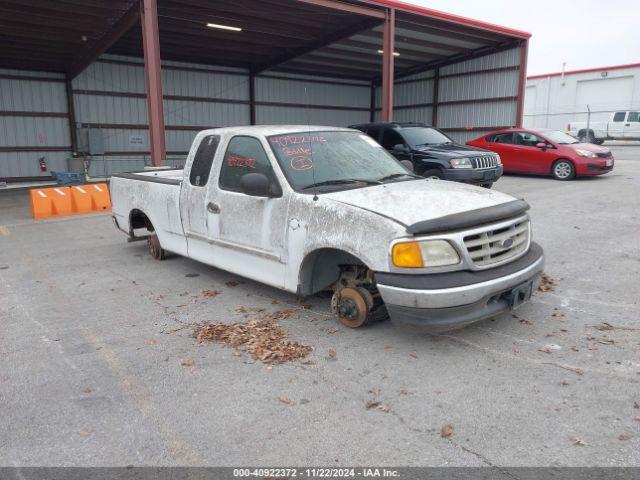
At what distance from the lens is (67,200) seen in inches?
461

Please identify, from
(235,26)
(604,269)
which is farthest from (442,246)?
(235,26)

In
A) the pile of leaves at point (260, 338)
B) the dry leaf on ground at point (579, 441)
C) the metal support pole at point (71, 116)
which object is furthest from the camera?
the metal support pole at point (71, 116)

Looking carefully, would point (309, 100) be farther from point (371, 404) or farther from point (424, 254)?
point (371, 404)

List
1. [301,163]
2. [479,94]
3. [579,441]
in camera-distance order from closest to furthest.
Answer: [579,441], [301,163], [479,94]

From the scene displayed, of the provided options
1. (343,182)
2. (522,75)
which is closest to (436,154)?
(343,182)

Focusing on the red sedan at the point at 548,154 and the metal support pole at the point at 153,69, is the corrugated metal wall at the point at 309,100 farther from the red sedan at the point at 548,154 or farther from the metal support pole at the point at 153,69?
the metal support pole at the point at 153,69

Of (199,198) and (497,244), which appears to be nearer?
(497,244)

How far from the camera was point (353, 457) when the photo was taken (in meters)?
2.70

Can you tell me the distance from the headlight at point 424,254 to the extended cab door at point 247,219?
125 centimetres

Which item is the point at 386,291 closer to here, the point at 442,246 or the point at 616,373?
the point at 442,246

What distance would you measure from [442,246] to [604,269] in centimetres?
350

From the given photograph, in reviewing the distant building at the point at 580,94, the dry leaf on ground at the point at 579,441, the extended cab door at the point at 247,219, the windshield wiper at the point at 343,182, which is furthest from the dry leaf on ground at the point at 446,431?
the distant building at the point at 580,94

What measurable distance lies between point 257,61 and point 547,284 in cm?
1912

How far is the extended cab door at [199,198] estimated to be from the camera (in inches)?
217
